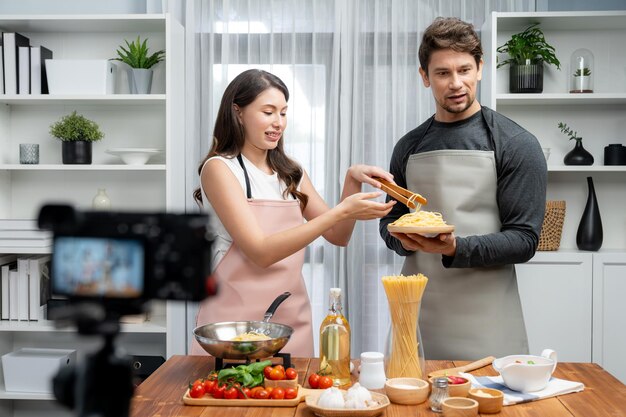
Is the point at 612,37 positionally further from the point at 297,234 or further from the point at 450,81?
the point at 297,234

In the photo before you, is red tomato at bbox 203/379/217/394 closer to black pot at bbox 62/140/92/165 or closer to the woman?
the woman

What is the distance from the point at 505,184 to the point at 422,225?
0.42 meters

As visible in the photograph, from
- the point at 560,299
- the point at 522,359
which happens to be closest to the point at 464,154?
the point at 522,359

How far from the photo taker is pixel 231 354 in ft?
5.79

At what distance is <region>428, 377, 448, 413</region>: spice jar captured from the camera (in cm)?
157

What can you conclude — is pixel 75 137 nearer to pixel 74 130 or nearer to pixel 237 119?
pixel 74 130

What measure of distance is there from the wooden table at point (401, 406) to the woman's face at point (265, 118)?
32.2 inches

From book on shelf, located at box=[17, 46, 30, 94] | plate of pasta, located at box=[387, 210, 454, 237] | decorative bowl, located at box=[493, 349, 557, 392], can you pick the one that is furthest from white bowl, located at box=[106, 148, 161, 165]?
decorative bowl, located at box=[493, 349, 557, 392]

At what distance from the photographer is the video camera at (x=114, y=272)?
0.61 meters

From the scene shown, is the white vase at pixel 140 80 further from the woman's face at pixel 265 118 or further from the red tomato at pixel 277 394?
the red tomato at pixel 277 394

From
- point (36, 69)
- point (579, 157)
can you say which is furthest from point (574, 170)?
point (36, 69)

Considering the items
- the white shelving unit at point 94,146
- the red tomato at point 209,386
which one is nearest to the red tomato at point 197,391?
the red tomato at point 209,386

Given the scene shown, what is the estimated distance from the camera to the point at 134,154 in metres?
3.58

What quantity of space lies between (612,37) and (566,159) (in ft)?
2.51
